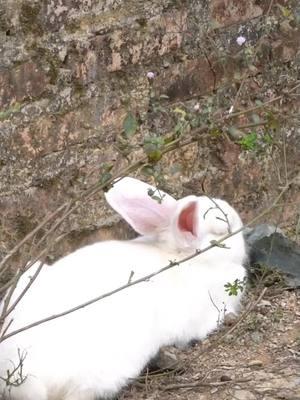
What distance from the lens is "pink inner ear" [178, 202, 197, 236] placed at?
4.62 m

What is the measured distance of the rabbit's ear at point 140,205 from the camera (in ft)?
15.2

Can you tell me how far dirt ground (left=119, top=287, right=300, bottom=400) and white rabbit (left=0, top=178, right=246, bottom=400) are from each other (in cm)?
8

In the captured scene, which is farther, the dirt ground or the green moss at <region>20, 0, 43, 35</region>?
the green moss at <region>20, 0, 43, 35</region>

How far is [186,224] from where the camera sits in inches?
183

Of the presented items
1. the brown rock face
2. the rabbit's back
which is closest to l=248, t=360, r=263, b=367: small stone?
the rabbit's back

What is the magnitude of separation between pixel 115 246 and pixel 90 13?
0.94 m

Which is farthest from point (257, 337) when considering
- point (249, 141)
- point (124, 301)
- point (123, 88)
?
point (123, 88)

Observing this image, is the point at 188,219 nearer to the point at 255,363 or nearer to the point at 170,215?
the point at 170,215

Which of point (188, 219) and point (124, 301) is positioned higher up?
point (188, 219)

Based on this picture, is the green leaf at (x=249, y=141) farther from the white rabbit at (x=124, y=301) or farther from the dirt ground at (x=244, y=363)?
the dirt ground at (x=244, y=363)

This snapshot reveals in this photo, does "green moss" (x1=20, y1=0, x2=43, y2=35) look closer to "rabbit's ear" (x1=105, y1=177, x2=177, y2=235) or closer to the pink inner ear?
"rabbit's ear" (x1=105, y1=177, x2=177, y2=235)

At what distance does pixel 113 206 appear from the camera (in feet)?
15.3

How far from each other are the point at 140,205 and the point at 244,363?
71 cm

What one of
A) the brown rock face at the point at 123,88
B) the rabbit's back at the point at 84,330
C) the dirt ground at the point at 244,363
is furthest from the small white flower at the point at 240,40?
the rabbit's back at the point at 84,330
